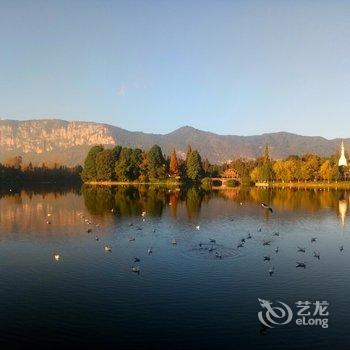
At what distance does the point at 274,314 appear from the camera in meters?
29.9

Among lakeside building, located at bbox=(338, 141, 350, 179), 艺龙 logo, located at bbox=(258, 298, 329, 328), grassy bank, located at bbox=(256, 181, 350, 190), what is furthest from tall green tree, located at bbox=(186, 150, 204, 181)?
艺龙 logo, located at bbox=(258, 298, 329, 328)

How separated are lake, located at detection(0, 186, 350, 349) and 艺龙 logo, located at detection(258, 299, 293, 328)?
215 millimetres

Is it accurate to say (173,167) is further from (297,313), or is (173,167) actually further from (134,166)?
(297,313)

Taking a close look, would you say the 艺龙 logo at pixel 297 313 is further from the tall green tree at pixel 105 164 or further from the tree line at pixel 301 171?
the tree line at pixel 301 171

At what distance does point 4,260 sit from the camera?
4362 centimetres

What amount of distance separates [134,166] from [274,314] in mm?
157336

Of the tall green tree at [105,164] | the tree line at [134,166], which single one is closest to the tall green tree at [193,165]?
the tree line at [134,166]

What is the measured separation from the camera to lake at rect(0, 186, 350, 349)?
2680 cm

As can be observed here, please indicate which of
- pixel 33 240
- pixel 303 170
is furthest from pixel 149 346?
pixel 303 170

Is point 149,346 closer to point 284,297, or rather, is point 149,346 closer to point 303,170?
point 284,297

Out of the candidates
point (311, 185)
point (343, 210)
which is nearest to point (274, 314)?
point (343, 210)

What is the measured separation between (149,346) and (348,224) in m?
53.2

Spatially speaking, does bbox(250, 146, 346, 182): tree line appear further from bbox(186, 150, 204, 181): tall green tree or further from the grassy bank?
bbox(186, 150, 204, 181): tall green tree

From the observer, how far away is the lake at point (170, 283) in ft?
87.9
